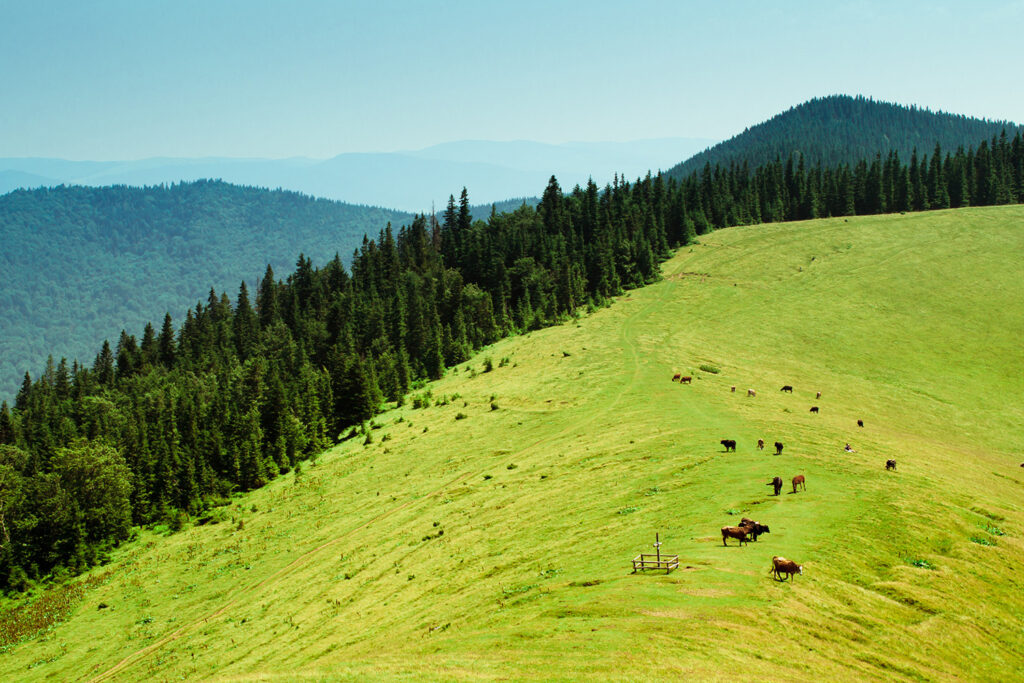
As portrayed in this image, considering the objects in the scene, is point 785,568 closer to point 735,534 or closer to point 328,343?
point 735,534

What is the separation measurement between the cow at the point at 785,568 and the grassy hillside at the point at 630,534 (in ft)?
1.49

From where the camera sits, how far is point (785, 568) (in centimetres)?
2192

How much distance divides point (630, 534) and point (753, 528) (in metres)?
6.19

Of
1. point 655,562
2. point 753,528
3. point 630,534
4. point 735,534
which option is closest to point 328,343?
point 630,534

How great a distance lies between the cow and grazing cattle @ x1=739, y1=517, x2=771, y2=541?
11.4 ft

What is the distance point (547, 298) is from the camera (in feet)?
429

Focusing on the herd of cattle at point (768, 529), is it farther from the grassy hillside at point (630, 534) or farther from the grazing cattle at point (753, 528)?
the grassy hillside at point (630, 534)

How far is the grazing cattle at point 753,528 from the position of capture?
25.9 meters

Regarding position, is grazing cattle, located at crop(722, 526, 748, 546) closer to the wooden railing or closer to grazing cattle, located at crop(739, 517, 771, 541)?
grazing cattle, located at crop(739, 517, 771, 541)

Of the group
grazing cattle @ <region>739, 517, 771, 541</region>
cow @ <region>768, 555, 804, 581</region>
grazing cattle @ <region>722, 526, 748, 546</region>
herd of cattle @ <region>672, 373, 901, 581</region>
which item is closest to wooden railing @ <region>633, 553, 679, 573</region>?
grazing cattle @ <region>722, 526, 748, 546</region>

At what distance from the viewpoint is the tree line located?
80.1 m

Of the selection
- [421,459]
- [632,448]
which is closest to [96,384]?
[421,459]

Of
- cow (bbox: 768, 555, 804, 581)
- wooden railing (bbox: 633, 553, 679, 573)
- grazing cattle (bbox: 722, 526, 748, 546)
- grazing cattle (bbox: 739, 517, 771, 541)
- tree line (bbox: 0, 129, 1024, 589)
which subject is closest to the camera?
cow (bbox: 768, 555, 804, 581)

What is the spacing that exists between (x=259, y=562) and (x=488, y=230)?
133446mm
